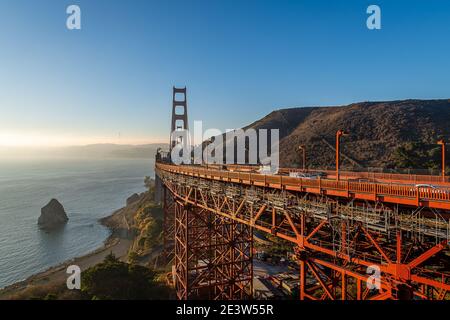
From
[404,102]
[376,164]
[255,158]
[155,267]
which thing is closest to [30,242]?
[155,267]

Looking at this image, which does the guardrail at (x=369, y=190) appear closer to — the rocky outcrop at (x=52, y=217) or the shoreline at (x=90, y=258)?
the shoreline at (x=90, y=258)

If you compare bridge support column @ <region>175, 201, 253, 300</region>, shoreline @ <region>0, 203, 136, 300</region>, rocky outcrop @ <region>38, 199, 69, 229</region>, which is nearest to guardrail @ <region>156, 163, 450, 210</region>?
bridge support column @ <region>175, 201, 253, 300</region>

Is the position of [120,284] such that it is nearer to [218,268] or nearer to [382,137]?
[218,268]

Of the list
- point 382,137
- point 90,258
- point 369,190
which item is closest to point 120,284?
point 369,190

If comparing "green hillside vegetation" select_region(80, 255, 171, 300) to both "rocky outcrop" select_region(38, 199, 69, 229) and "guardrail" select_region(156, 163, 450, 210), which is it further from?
"rocky outcrop" select_region(38, 199, 69, 229)

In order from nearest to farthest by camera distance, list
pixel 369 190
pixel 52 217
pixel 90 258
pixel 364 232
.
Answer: pixel 369 190 < pixel 364 232 < pixel 90 258 < pixel 52 217
